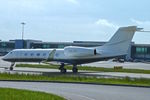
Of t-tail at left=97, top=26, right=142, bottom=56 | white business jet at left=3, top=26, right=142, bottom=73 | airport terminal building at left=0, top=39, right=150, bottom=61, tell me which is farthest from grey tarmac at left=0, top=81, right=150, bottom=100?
Answer: airport terminal building at left=0, top=39, right=150, bottom=61

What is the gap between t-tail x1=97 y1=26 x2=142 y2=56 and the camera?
46.2 metres

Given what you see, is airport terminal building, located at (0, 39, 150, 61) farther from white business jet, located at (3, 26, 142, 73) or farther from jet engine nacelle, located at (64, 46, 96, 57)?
jet engine nacelle, located at (64, 46, 96, 57)

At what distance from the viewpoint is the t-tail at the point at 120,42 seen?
152ft

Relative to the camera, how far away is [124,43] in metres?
46.7

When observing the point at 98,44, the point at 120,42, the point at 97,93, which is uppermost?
the point at 98,44

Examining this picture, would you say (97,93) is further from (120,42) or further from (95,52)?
(120,42)

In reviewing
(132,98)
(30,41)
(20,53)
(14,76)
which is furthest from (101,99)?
(30,41)

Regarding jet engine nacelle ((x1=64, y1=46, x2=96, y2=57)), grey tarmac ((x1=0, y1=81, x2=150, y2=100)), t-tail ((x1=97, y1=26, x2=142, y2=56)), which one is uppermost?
t-tail ((x1=97, y1=26, x2=142, y2=56))

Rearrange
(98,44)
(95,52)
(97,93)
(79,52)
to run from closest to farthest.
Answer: (97,93), (95,52), (79,52), (98,44)

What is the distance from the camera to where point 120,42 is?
153 feet

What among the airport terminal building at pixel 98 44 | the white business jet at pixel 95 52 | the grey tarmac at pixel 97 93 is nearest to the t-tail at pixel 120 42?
the white business jet at pixel 95 52

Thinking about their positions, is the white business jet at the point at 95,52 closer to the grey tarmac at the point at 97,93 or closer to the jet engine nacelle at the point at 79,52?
the jet engine nacelle at the point at 79,52

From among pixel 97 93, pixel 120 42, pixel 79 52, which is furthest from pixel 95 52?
pixel 97 93

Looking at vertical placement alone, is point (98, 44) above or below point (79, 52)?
above
